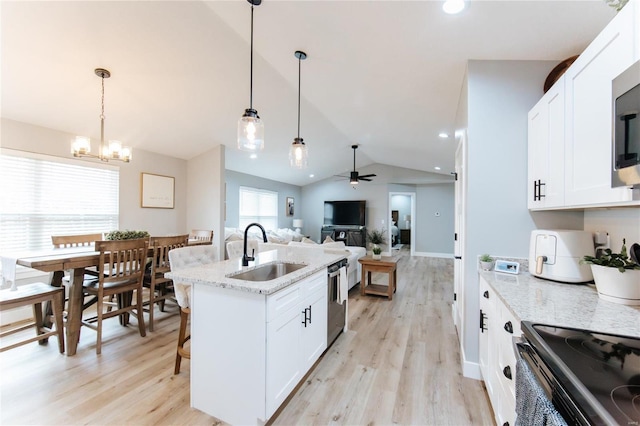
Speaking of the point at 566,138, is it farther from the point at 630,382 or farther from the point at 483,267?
the point at 630,382

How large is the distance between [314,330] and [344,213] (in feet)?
23.5

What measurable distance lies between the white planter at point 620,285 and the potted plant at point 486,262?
0.72 metres

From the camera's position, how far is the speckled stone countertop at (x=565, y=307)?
1.11 meters

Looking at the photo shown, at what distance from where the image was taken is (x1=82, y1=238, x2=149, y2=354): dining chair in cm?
257

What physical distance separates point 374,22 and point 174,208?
491 cm

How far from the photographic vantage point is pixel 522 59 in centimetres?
209

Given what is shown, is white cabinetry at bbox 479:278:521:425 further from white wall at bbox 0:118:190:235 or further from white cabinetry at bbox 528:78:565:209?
white wall at bbox 0:118:190:235

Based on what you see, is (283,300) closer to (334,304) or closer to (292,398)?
(292,398)

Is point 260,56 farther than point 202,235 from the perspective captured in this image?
No

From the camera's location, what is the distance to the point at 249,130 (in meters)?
2.26

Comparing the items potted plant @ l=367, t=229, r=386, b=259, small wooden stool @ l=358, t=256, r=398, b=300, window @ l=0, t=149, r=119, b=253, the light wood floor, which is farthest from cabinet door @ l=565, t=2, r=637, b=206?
potted plant @ l=367, t=229, r=386, b=259

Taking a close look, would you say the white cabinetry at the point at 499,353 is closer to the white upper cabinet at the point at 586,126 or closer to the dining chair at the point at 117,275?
the white upper cabinet at the point at 586,126

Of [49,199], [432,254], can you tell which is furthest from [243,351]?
[432,254]

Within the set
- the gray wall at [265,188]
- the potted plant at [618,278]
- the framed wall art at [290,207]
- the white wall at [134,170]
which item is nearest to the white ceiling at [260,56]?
the white wall at [134,170]
